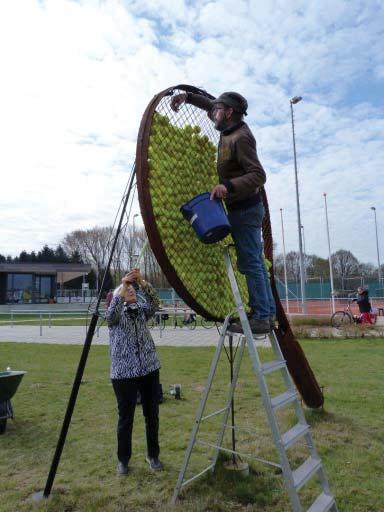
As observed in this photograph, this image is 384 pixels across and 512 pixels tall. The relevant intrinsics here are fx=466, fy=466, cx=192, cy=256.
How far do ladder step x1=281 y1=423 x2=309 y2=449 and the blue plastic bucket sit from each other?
145 cm

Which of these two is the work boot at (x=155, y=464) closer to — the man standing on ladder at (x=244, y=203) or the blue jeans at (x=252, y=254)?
the man standing on ladder at (x=244, y=203)

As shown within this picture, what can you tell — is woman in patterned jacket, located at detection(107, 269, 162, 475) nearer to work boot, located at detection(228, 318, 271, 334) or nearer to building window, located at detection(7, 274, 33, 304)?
work boot, located at detection(228, 318, 271, 334)

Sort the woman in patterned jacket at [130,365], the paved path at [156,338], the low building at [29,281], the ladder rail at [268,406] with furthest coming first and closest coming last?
the low building at [29,281] < the paved path at [156,338] < the woman in patterned jacket at [130,365] < the ladder rail at [268,406]

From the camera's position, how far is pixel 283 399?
3.42 metres

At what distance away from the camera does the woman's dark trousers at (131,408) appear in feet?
14.6

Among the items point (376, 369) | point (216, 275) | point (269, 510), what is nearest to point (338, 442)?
point (269, 510)

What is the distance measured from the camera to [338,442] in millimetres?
5324

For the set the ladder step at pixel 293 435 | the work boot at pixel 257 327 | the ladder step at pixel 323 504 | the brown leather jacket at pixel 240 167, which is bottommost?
the ladder step at pixel 323 504

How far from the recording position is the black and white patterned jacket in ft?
14.6

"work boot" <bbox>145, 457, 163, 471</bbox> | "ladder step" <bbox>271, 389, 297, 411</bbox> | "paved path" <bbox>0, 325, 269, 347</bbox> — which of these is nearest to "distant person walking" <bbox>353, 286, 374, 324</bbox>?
"paved path" <bbox>0, 325, 269, 347</bbox>

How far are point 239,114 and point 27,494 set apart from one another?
376 centimetres

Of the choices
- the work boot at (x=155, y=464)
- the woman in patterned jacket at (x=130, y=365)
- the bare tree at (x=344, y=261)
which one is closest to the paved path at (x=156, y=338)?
the work boot at (x=155, y=464)

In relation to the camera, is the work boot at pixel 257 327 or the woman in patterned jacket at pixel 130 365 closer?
the work boot at pixel 257 327

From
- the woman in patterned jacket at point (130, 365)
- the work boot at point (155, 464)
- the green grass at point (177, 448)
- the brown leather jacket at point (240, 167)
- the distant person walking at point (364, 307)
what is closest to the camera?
the brown leather jacket at point (240, 167)
